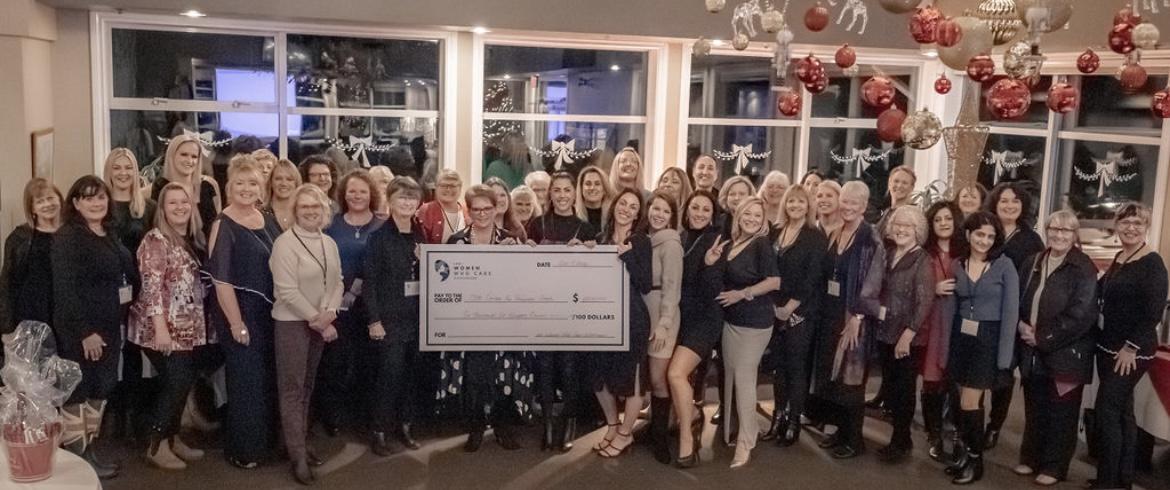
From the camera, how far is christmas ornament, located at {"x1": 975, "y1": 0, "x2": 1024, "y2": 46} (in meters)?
4.39

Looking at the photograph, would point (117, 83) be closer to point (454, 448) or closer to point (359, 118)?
point (359, 118)

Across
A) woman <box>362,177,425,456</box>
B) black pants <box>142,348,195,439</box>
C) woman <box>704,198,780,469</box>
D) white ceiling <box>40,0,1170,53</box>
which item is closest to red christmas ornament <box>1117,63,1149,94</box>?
woman <box>704,198,780,469</box>

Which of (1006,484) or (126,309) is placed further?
(1006,484)

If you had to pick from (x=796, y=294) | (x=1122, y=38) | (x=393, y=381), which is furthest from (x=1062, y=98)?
(x=393, y=381)

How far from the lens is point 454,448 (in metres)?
5.39

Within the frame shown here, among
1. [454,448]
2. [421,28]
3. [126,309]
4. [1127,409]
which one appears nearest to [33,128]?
[126,309]

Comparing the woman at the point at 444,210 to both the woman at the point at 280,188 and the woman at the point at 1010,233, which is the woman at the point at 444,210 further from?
the woman at the point at 1010,233

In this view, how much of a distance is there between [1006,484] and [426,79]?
4.90m

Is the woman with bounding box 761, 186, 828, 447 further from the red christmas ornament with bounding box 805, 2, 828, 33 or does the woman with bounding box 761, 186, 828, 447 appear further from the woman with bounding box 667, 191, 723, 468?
the red christmas ornament with bounding box 805, 2, 828, 33

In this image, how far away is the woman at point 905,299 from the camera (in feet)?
16.7

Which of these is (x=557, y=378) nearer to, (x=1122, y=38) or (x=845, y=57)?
(x=845, y=57)

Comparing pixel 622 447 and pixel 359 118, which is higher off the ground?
pixel 359 118

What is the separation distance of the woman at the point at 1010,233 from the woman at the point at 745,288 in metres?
1.28

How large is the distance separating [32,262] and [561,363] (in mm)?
2616
